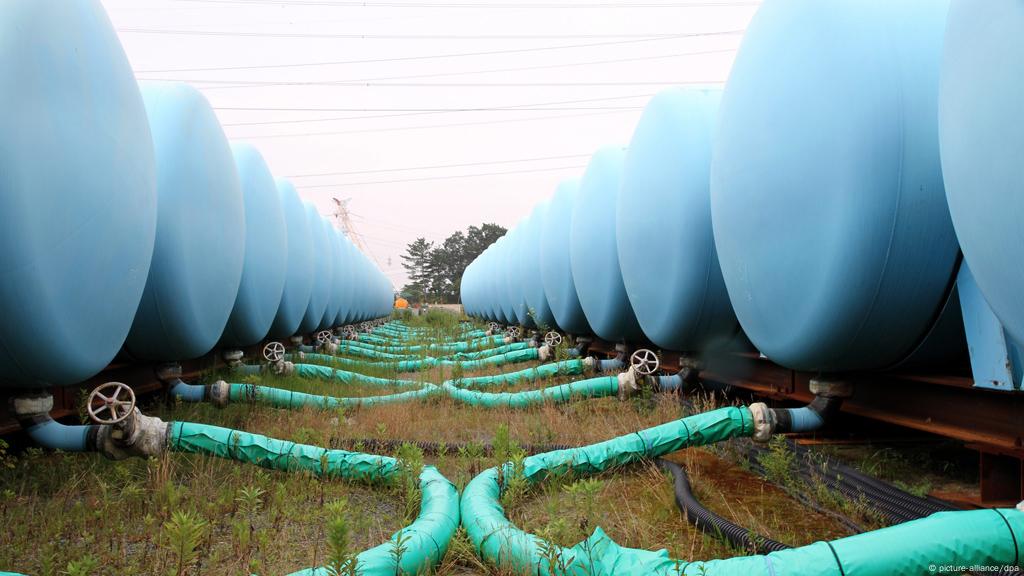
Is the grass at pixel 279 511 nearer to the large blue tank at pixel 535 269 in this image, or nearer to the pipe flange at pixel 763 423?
the pipe flange at pixel 763 423

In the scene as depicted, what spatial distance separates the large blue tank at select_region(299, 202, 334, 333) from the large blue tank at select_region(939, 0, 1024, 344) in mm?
8163

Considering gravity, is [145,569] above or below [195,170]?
below

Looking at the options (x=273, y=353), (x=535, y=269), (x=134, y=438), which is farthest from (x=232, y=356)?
(x=535, y=269)

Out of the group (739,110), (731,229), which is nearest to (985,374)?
(731,229)

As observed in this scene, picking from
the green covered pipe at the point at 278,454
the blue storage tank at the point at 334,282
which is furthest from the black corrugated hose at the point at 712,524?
the blue storage tank at the point at 334,282

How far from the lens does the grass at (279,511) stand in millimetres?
2227

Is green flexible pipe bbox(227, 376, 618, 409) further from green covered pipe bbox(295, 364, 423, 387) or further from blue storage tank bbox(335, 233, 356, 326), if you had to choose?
blue storage tank bbox(335, 233, 356, 326)

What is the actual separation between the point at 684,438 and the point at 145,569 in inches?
87.8

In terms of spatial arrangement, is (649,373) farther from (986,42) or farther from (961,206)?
(986,42)

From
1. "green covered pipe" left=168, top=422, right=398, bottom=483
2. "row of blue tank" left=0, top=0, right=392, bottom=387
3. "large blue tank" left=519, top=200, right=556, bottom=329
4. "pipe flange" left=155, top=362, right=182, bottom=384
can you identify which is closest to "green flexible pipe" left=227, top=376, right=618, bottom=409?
"pipe flange" left=155, top=362, right=182, bottom=384

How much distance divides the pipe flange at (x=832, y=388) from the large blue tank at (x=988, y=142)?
4.39 feet

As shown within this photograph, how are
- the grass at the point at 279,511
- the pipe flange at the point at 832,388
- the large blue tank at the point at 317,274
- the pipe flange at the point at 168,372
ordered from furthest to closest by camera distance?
the large blue tank at the point at 317,274, the pipe flange at the point at 168,372, the pipe flange at the point at 832,388, the grass at the point at 279,511

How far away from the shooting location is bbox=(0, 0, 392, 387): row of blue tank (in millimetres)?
2482

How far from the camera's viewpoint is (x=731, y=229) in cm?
359
